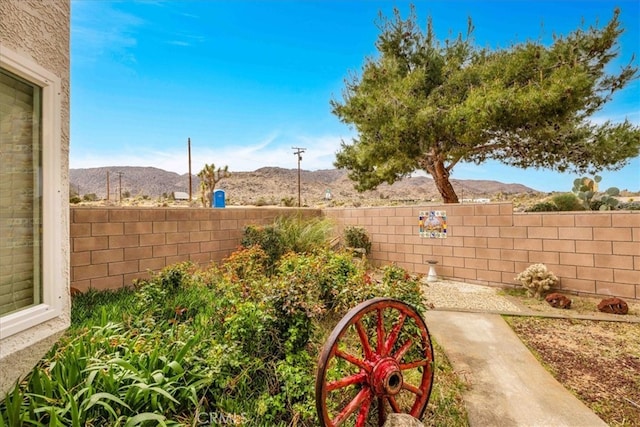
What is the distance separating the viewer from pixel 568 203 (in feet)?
23.4

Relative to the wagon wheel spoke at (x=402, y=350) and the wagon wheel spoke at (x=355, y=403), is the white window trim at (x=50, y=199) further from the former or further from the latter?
the wagon wheel spoke at (x=402, y=350)

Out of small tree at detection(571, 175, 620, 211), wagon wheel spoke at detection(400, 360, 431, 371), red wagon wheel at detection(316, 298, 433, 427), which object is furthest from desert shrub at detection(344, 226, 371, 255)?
wagon wheel spoke at detection(400, 360, 431, 371)

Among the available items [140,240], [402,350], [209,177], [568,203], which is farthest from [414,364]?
[209,177]

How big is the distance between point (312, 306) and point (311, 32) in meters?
9.56

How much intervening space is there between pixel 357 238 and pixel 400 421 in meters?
6.48

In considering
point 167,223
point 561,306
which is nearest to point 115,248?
point 167,223

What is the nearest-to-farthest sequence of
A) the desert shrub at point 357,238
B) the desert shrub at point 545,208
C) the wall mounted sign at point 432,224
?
1. the desert shrub at point 545,208
2. the wall mounted sign at point 432,224
3. the desert shrub at point 357,238

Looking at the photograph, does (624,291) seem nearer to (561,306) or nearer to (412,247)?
(561,306)

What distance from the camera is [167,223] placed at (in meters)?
5.83

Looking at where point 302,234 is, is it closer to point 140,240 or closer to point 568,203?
point 140,240

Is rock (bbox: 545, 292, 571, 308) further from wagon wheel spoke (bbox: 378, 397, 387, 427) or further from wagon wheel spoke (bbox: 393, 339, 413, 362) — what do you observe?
wagon wheel spoke (bbox: 378, 397, 387, 427)

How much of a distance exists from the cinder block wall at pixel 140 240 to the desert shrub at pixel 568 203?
23.6ft

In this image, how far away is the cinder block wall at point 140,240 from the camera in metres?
4.63

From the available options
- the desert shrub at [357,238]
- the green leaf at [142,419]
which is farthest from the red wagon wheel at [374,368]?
the desert shrub at [357,238]
